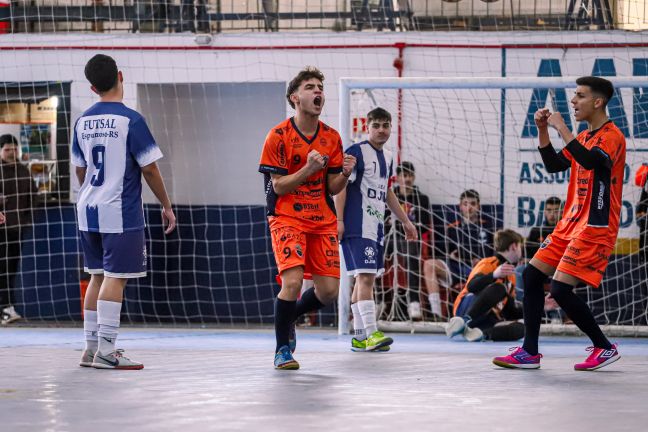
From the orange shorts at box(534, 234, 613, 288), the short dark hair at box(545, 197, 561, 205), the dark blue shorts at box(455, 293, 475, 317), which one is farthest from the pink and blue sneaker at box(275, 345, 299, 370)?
the short dark hair at box(545, 197, 561, 205)

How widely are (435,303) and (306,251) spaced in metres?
4.38

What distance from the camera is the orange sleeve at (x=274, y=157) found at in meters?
6.56

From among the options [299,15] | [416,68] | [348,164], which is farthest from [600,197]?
[299,15]

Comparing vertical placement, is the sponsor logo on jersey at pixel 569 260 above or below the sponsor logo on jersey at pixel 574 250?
below

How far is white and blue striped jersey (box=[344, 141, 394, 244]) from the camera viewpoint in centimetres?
823

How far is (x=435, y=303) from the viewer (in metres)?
10.8

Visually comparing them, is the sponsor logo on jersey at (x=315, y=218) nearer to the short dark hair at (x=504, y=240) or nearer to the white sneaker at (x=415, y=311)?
the short dark hair at (x=504, y=240)

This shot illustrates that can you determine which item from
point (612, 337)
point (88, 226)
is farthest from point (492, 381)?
point (612, 337)

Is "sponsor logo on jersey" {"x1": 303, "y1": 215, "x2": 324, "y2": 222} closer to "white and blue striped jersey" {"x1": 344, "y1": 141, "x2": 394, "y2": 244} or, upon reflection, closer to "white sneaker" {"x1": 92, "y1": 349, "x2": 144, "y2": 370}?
"white sneaker" {"x1": 92, "y1": 349, "x2": 144, "y2": 370}

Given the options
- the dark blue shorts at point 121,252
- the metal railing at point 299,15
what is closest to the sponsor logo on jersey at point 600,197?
the dark blue shorts at point 121,252

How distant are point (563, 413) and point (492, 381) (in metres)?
1.26

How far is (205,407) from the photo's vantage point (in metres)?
4.74

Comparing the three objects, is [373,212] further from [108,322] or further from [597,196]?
[108,322]

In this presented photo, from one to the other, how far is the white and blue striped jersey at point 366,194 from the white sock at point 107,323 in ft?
8.02
